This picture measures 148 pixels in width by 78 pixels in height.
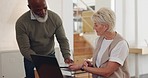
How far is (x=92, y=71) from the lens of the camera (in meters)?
1.74

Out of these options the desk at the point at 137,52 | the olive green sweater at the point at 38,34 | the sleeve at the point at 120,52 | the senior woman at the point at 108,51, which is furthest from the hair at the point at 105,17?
the desk at the point at 137,52

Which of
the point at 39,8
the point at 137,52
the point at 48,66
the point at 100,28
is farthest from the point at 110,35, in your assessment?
the point at 137,52

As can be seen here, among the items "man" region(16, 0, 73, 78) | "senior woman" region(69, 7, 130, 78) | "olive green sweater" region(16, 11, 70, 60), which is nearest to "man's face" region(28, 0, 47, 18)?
"man" region(16, 0, 73, 78)

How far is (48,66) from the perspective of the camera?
1.61m

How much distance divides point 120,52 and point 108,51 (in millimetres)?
91

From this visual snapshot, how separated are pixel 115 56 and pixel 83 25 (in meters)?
5.28

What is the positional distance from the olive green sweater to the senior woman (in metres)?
0.78

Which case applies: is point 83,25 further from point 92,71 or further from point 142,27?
point 92,71

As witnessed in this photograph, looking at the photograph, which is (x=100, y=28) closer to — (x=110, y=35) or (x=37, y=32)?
(x=110, y=35)

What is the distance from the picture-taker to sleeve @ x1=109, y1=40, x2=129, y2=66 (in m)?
1.75

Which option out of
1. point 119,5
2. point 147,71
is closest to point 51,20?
point 119,5

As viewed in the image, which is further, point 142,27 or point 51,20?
point 142,27

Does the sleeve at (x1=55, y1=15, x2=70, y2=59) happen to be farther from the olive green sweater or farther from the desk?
the desk

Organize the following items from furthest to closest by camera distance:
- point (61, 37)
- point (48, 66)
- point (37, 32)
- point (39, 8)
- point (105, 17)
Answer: point (61, 37) < point (37, 32) < point (39, 8) < point (105, 17) < point (48, 66)
